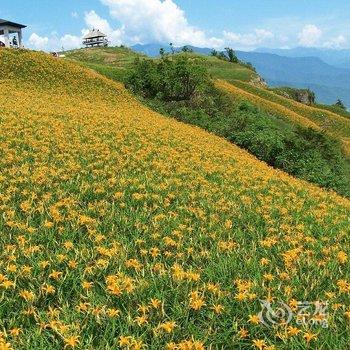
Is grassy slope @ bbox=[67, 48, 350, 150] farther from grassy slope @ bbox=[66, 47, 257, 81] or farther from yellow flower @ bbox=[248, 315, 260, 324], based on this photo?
yellow flower @ bbox=[248, 315, 260, 324]

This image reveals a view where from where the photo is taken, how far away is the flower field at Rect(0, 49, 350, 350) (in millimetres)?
4676

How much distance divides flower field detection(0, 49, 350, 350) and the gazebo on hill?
380 ft

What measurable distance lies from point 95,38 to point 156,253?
126m

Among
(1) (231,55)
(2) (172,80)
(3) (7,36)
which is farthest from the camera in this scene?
(1) (231,55)

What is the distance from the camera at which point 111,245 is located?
264 inches

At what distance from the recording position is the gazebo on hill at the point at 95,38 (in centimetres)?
12188

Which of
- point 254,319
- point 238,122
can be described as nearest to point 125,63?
point 238,122

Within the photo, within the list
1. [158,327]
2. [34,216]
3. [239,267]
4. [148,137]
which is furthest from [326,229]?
[148,137]

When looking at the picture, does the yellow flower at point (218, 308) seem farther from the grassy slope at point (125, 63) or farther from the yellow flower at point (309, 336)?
the grassy slope at point (125, 63)

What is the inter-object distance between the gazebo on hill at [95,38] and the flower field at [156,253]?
380ft

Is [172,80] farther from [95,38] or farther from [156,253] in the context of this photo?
[95,38]

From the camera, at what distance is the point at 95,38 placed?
123 metres

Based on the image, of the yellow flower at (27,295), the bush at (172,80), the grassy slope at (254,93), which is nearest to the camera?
the yellow flower at (27,295)

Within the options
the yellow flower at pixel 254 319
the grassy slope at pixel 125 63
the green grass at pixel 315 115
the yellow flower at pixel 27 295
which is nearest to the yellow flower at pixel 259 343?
the yellow flower at pixel 254 319
